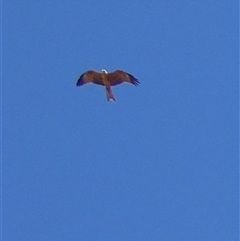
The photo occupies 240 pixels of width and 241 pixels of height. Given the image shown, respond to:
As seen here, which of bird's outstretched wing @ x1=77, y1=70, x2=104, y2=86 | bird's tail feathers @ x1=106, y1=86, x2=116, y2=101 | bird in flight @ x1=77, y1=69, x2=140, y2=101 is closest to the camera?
bird's tail feathers @ x1=106, y1=86, x2=116, y2=101

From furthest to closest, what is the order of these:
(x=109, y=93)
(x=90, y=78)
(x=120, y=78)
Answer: (x=90, y=78)
(x=120, y=78)
(x=109, y=93)

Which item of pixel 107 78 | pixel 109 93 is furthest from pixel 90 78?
pixel 109 93

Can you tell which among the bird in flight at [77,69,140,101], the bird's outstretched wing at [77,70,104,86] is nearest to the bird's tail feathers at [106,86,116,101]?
the bird in flight at [77,69,140,101]

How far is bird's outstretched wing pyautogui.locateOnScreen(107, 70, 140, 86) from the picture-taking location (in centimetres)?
2095

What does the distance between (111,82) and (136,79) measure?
58 centimetres

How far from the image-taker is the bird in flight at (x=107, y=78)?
21.0 meters

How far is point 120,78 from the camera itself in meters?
21.1

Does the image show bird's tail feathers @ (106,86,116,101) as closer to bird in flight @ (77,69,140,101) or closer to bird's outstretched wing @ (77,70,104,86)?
bird in flight @ (77,69,140,101)

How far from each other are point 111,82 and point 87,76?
727 mm

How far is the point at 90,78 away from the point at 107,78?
0.51 metres

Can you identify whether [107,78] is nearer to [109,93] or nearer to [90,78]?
[90,78]

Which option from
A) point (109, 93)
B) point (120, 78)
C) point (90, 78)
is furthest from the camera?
point (90, 78)

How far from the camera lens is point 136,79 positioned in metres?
20.9

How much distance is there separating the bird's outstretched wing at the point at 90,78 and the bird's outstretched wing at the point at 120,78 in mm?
355
